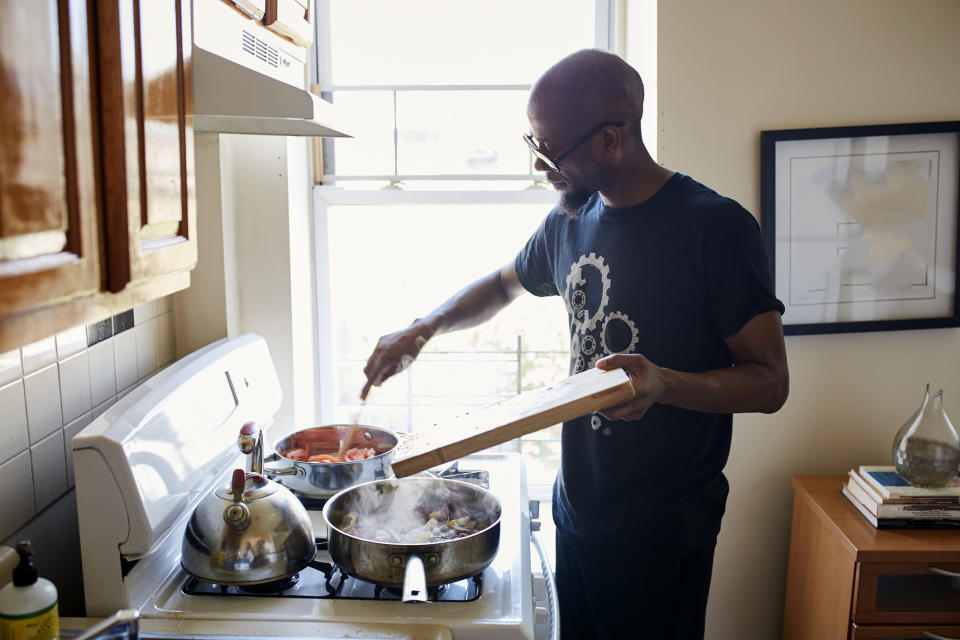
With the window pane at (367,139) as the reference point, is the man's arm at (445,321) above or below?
below

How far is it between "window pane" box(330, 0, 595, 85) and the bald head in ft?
2.83

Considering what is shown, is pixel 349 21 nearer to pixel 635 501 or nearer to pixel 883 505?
pixel 635 501

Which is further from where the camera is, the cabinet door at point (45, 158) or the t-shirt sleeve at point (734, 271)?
the t-shirt sleeve at point (734, 271)

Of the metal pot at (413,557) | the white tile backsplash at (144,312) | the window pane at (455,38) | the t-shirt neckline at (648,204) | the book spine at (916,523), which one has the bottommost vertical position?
the book spine at (916,523)

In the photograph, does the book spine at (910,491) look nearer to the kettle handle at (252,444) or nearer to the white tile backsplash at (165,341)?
the kettle handle at (252,444)

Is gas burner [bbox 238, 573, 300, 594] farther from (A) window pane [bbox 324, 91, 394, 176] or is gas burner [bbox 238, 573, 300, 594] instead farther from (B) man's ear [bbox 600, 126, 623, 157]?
(A) window pane [bbox 324, 91, 394, 176]

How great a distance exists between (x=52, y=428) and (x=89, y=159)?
77cm

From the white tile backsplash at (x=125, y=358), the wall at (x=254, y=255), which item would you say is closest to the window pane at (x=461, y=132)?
the wall at (x=254, y=255)

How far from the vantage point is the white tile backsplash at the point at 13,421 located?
49.4 inches

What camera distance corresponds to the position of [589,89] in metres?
1.51

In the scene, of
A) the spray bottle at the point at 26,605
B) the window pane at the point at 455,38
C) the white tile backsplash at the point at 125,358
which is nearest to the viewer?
Answer: the spray bottle at the point at 26,605

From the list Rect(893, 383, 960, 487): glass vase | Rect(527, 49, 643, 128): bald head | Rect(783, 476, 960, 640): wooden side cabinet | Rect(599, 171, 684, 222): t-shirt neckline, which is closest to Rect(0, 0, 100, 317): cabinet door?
Rect(527, 49, 643, 128): bald head

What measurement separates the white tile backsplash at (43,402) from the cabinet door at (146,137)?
43 centimetres

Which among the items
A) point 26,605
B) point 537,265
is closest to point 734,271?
point 537,265
